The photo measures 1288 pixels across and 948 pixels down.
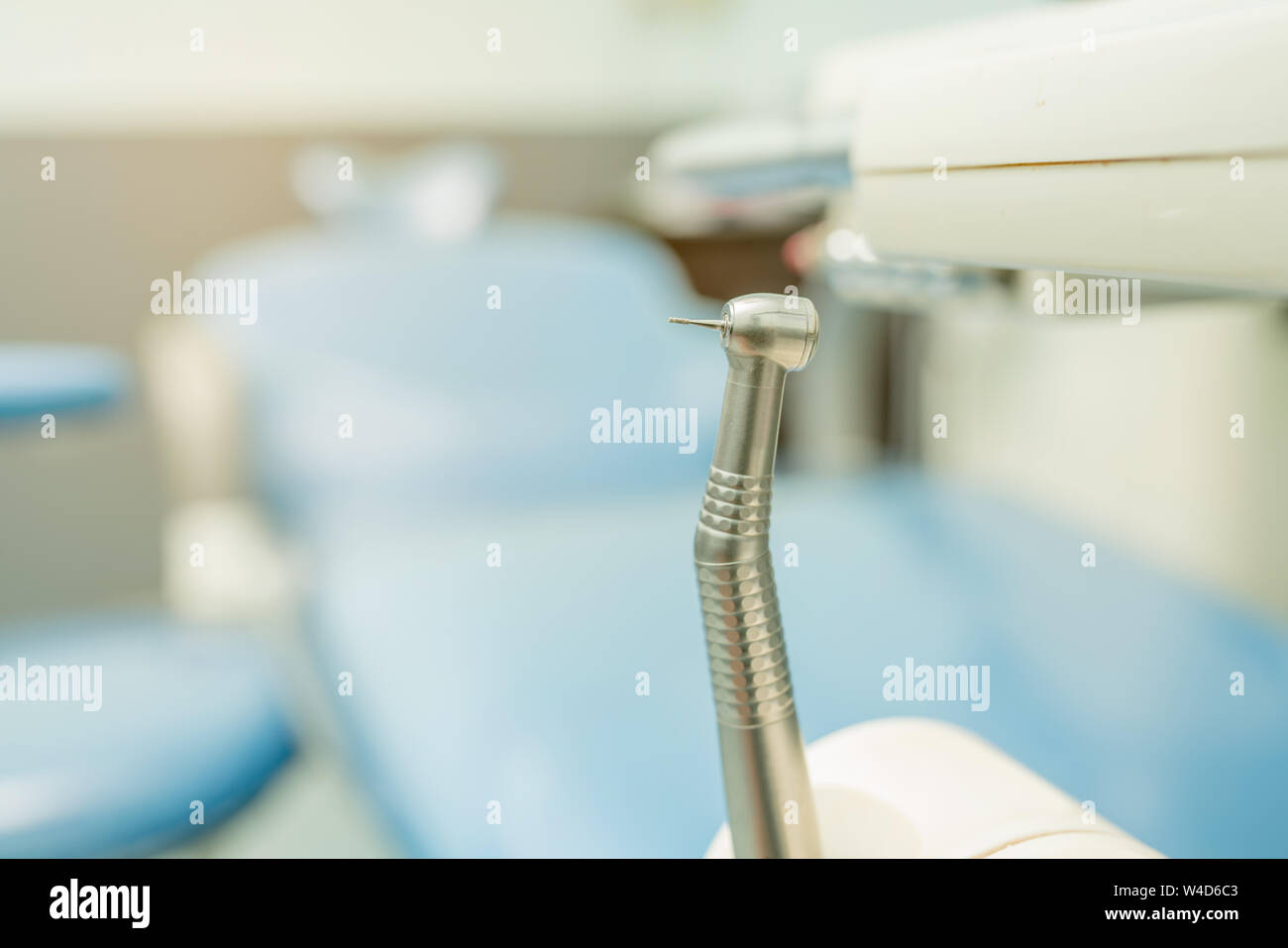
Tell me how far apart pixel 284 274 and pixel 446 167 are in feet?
2.50

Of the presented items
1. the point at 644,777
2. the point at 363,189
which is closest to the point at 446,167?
the point at 363,189

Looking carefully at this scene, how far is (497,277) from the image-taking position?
141 centimetres

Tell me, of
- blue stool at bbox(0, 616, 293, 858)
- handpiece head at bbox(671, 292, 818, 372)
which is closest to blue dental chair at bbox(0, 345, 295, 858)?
blue stool at bbox(0, 616, 293, 858)

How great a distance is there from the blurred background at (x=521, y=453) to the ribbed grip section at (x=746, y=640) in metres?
0.18

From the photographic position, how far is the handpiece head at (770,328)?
299mm
